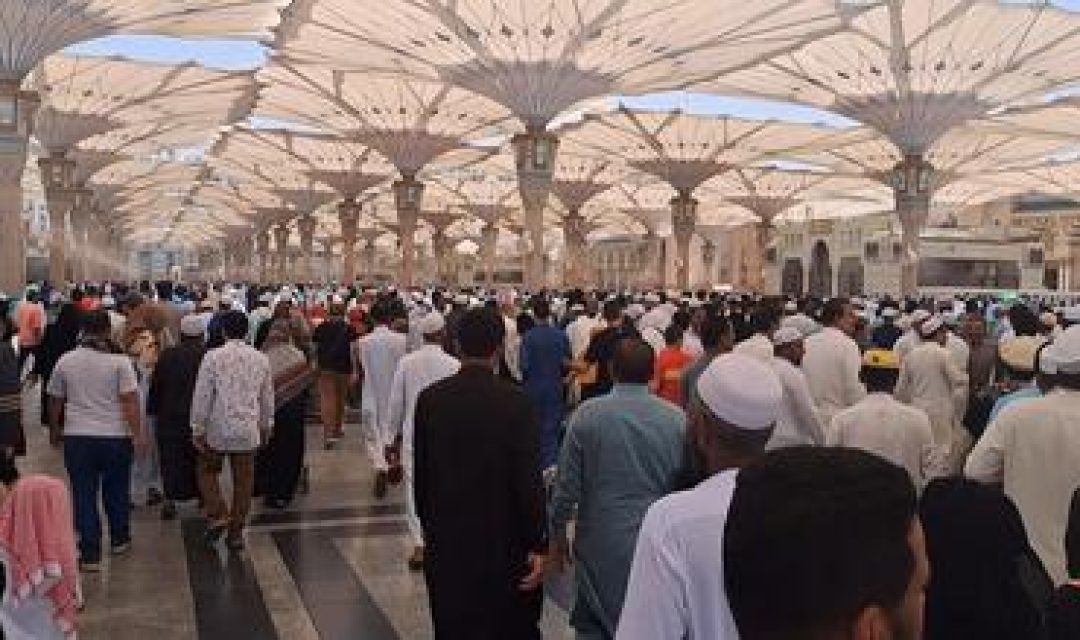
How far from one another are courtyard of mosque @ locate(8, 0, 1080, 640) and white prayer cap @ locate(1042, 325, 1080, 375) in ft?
6.41

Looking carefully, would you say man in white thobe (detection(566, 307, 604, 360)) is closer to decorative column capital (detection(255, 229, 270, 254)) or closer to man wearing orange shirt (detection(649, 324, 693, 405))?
man wearing orange shirt (detection(649, 324, 693, 405))

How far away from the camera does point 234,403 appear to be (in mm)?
7039

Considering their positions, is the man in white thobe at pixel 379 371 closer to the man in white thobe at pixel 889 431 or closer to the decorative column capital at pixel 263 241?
the man in white thobe at pixel 889 431

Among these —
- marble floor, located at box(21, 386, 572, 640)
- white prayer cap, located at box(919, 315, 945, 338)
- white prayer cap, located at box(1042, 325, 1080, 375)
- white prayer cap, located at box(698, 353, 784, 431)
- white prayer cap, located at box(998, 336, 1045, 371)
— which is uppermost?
white prayer cap, located at box(698, 353, 784, 431)

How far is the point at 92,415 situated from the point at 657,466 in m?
4.42

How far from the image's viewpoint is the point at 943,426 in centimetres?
724

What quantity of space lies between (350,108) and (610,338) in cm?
2952

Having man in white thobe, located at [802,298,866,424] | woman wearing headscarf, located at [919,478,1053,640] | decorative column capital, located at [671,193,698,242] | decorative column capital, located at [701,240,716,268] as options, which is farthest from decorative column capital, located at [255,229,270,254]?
woman wearing headscarf, located at [919,478,1053,640]

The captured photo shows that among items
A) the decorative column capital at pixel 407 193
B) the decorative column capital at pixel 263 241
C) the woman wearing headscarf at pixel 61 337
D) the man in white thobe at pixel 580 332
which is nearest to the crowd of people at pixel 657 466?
the man in white thobe at pixel 580 332

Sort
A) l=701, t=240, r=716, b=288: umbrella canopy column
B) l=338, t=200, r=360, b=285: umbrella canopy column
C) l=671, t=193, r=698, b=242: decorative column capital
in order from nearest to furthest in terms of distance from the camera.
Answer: l=671, t=193, r=698, b=242: decorative column capital < l=338, t=200, r=360, b=285: umbrella canopy column < l=701, t=240, r=716, b=288: umbrella canopy column

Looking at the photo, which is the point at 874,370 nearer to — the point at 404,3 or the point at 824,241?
the point at 404,3

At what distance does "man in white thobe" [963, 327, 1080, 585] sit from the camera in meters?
3.92

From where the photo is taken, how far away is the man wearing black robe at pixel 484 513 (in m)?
3.86

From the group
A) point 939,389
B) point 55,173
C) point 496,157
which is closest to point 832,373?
point 939,389
